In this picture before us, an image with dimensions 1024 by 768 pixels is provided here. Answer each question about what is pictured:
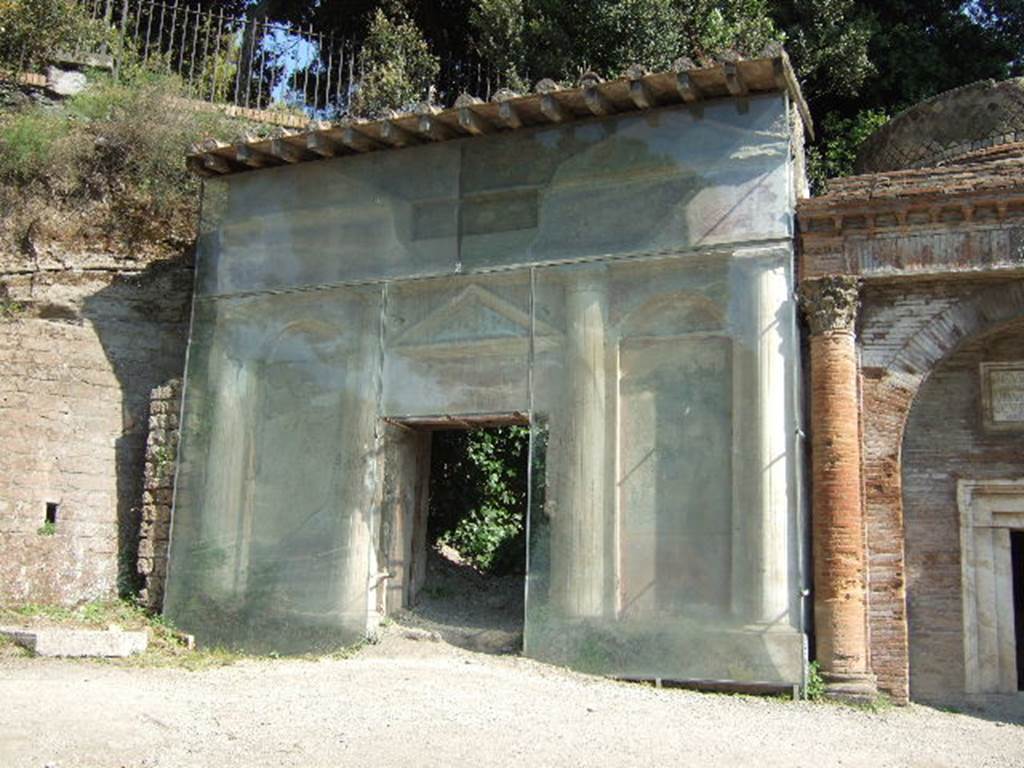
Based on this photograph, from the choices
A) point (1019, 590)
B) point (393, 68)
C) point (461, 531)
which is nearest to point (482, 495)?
point (461, 531)

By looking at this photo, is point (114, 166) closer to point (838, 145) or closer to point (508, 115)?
point (508, 115)

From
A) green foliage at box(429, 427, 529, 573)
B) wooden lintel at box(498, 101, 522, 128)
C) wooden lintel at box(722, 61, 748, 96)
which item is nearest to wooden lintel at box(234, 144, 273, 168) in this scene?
wooden lintel at box(498, 101, 522, 128)

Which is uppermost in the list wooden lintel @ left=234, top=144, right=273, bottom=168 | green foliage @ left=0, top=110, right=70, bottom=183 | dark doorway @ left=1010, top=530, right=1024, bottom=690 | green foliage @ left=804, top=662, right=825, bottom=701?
green foliage @ left=0, top=110, right=70, bottom=183

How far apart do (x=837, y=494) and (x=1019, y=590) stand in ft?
10.3

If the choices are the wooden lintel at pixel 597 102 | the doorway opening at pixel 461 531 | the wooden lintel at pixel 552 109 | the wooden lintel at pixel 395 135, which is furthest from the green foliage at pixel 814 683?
the wooden lintel at pixel 395 135

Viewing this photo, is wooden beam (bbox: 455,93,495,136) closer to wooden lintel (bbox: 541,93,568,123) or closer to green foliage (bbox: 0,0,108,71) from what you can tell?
wooden lintel (bbox: 541,93,568,123)

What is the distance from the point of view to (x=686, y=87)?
10.1 meters

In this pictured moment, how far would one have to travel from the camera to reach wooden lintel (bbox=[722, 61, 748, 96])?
9766 mm

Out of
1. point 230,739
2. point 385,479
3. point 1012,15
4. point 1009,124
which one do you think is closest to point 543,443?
point 385,479

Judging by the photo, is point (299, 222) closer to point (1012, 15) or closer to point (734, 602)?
point (734, 602)

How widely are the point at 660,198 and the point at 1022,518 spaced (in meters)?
4.46

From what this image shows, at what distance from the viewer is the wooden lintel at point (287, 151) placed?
11.7 m

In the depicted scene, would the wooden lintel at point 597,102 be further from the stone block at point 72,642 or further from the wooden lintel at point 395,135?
the stone block at point 72,642

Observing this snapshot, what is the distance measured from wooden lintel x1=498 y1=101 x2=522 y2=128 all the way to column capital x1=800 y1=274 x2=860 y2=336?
315 centimetres
